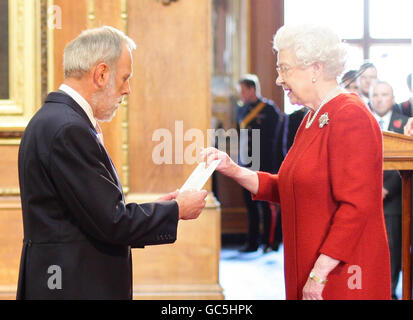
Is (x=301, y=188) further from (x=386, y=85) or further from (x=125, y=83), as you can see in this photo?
(x=386, y=85)

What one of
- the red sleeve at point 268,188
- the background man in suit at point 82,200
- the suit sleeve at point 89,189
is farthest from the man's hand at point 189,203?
the red sleeve at point 268,188

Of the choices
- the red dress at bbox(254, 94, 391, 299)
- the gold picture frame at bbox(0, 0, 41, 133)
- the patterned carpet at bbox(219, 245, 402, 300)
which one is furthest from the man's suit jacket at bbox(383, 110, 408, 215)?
the red dress at bbox(254, 94, 391, 299)

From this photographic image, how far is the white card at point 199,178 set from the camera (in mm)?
2441

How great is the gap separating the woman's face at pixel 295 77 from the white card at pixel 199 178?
1.50ft

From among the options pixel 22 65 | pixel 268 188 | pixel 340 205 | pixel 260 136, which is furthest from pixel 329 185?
pixel 260 136

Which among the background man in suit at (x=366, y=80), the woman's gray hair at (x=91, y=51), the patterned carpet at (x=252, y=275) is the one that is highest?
the background man in suit at (x=366, y=80)

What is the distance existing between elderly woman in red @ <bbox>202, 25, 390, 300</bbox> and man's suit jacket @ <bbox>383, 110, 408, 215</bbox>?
268cm

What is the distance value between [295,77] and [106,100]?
68 cm

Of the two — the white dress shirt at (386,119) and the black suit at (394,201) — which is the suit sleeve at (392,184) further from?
the white dress shirt at (386,119)

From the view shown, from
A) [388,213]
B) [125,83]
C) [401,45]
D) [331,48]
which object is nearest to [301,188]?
[331,48]

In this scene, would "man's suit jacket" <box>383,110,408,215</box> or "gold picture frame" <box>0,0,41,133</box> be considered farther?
"man's suit jacket" <box>383,110,408,215</box>

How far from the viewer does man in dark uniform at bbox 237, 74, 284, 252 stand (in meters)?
7.41

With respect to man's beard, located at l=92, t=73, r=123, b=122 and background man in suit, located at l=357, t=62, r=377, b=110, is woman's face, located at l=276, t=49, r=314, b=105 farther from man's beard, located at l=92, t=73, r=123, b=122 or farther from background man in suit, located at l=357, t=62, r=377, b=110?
background man in suit, located at l=357, t=62, r=377, b=110
